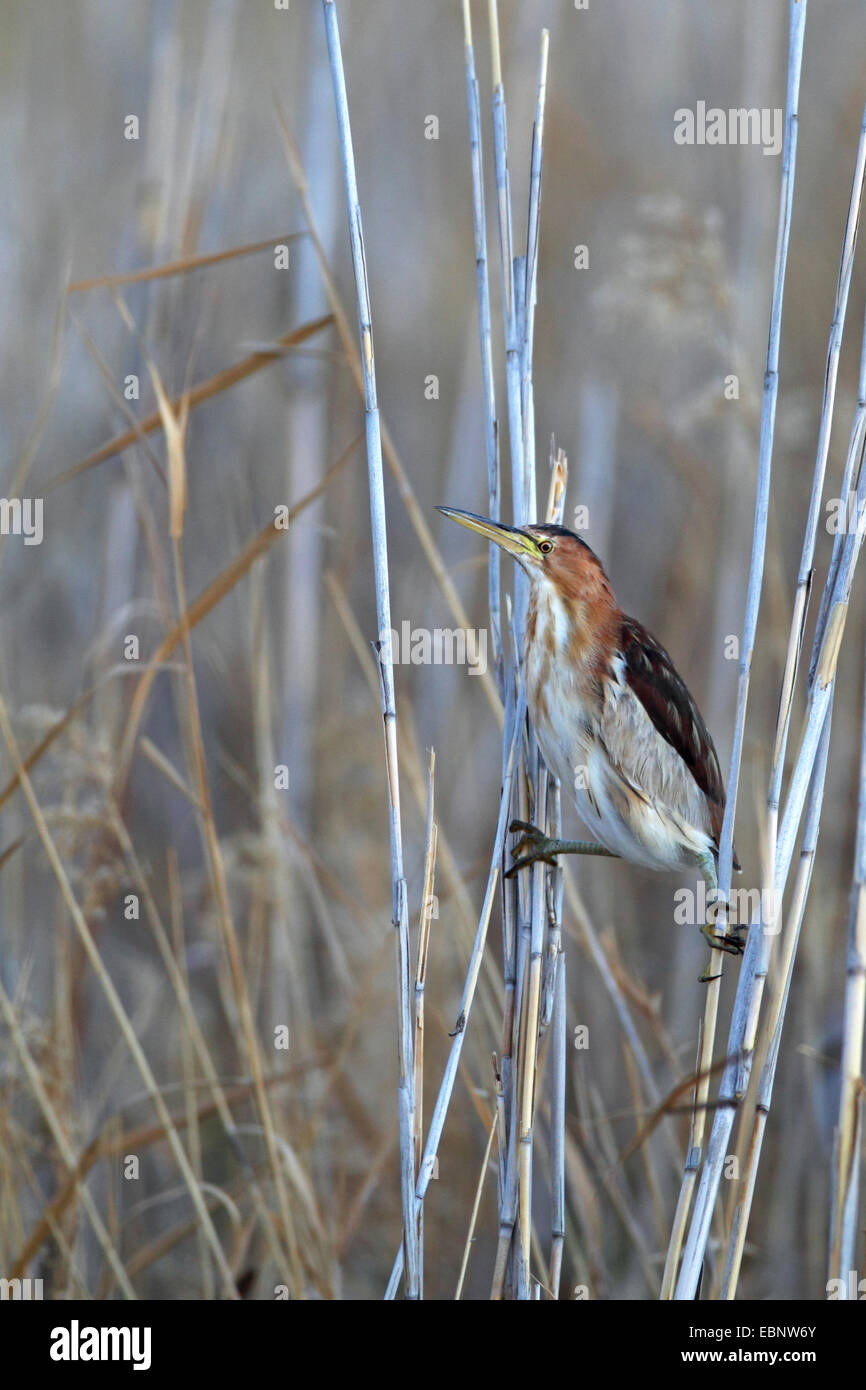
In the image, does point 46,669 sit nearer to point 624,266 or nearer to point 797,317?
point 624,266

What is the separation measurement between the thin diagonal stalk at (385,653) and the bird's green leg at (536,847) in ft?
0.48

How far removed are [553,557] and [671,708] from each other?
0.83ft

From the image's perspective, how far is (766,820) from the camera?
1.22m

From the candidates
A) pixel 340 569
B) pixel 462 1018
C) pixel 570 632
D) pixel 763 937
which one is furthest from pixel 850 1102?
pixel 340 569

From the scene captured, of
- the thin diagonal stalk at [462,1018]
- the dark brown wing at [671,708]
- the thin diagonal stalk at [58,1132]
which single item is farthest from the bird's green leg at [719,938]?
the thin diagonal stalk at [58,1132]

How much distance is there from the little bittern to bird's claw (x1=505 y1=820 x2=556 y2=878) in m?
0.08

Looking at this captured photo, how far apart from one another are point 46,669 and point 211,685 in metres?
0.38

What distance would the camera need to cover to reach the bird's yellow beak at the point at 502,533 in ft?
4.41

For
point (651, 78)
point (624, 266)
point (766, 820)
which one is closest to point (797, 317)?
point (624, 266)

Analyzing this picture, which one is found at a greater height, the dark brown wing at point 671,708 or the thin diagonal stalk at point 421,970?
the dark brown wing at point 671,708

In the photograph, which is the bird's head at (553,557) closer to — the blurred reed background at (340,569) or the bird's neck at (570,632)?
the bird's neck at (570,632)

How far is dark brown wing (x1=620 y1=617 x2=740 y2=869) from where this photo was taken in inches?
58.7

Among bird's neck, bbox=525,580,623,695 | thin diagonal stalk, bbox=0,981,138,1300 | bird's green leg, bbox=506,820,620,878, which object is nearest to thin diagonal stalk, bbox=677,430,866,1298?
bird's green leg, bbox=506,820,620,878

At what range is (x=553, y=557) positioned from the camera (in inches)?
57.3
